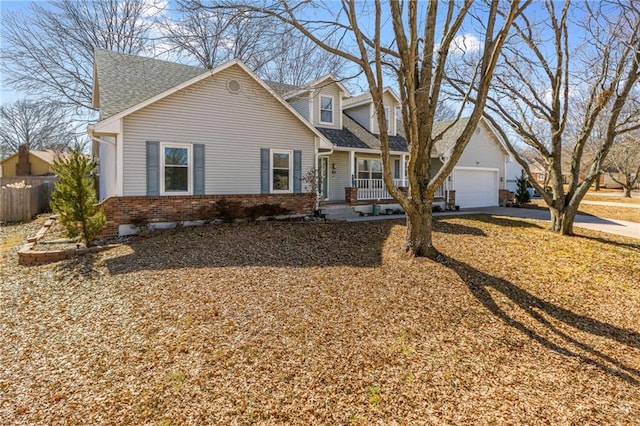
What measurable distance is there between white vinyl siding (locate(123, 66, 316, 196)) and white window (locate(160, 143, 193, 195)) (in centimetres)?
30

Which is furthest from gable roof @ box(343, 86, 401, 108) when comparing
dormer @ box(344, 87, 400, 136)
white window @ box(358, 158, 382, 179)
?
white window @ box(358, 158, 382, 179)

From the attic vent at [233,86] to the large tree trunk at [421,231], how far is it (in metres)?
7.62

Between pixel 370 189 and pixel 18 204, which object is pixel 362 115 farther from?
pixel 18 204

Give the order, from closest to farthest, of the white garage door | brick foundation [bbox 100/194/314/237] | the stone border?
the stone border → brick foundation [bbox 100/194/314/237] → the white garage door

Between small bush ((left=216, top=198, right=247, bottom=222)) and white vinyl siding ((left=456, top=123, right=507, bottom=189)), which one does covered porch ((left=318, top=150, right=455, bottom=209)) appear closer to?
white vinyl siding ((left=456, top=123, right=507, bottom=189))

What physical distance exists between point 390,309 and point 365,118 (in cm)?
1454

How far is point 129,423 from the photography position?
9.96 ft

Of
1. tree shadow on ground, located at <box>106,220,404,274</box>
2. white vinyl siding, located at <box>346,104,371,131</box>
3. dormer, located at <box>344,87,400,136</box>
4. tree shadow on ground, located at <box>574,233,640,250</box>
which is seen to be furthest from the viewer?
white vinyl siding, located at <box>346,104,371,131</box>

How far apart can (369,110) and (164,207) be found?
1132 centimetres

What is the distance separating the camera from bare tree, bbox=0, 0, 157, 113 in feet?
64.5

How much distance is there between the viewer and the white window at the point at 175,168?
1089cm

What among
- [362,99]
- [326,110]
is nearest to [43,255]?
[326,110]

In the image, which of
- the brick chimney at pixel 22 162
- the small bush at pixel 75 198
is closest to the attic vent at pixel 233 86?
the small bush at pixel 75 198

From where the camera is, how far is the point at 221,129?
11.8 m
